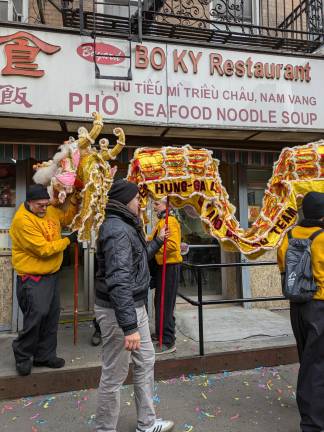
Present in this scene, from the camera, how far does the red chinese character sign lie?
451 centimetres

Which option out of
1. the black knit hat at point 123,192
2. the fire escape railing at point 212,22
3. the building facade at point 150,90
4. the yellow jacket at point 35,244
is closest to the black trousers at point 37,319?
the yellow jacket at point 35,244

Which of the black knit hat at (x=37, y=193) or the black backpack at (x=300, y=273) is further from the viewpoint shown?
the black knit hat at (x=37, y=193)

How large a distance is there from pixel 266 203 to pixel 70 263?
135 inches

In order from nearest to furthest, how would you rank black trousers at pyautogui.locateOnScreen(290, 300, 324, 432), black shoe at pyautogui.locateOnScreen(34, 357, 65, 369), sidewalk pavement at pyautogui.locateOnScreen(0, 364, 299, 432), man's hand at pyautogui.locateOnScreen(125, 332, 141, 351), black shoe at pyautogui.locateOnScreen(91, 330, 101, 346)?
man's hand at pyautogui.locateOnScreen(125, 332, 141, 351)
black trousers at pyautogui.locateOnScreen(290, 300, 324, 432)
sidewalk pavement at pyautogui.locateOnScreen(0, 364, 299, 432)
black shoe at pyautogui.locateOnScreen(34, 357, 65, 369)
black shoe at pyautogui.locateOnScreen(91, 330, 101, 346)

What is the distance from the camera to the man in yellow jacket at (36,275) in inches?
133

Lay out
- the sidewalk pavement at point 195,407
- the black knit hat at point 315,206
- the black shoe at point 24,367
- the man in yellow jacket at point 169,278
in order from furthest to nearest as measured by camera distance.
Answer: the man in yellow jacket at point 169,278 → the black shoe at point 24,367 → the sidewalk pavement at point 195,407 → the black knit hat at point 315,206

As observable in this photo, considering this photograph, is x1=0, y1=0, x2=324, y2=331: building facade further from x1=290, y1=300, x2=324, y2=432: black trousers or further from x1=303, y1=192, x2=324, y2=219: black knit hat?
x1=290, y1=300, x2=324, y2=432: black trousers

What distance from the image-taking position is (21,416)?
3020mm

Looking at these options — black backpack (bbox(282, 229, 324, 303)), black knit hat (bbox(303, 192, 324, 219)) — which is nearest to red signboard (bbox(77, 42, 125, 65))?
black knit hat (bbox(303, 192, 324, 219))

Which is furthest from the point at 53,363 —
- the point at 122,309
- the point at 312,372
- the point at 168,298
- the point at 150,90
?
the point at 150,90

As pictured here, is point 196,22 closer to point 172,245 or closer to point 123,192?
point 172,245

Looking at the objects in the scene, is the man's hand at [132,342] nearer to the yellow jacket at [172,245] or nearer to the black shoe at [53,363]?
the black shoe at [53,363]

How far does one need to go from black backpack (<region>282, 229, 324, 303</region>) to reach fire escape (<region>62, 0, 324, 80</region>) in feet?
10.8

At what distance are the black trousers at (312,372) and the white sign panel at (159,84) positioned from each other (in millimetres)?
3183
